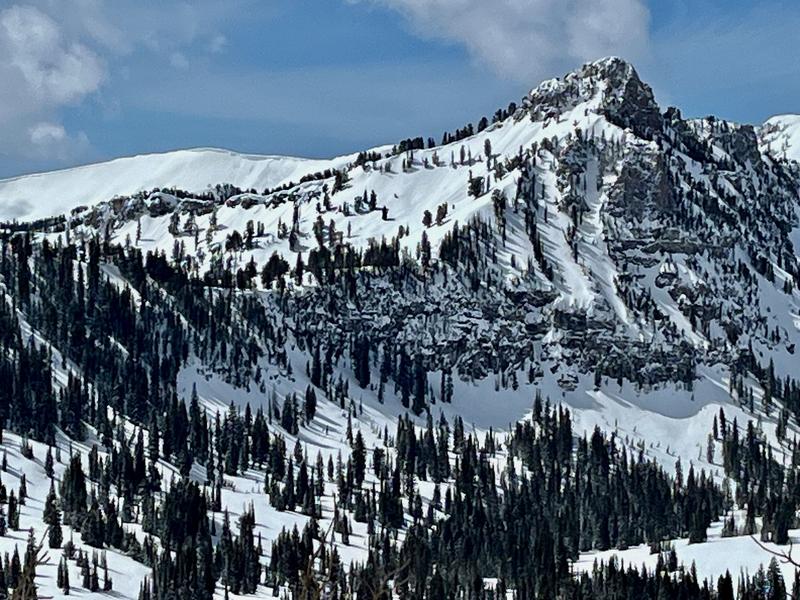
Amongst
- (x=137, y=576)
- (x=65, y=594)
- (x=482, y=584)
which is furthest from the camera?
(x=482, y=584)

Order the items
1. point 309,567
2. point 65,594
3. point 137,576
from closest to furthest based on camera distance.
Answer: point 309,567
point 65,594
point 137,576

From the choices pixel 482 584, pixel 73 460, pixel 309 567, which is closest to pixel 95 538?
pixel 73 460

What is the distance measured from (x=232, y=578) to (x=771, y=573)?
83.7 metres

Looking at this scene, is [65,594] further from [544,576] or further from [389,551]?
[544,576]

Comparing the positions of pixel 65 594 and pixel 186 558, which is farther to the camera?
pixel 186 558

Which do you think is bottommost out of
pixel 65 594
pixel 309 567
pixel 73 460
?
pixel 309 567

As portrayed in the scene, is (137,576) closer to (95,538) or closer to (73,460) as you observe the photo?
(95,538)

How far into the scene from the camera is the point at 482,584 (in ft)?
627

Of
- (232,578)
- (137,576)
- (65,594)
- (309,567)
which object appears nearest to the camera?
(309,567)

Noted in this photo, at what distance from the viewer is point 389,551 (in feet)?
649

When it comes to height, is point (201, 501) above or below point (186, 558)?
above

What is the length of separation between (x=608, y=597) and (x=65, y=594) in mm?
85304

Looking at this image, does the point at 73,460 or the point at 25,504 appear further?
the point at 73,460

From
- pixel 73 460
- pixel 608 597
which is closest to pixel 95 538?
pixel 73 460
